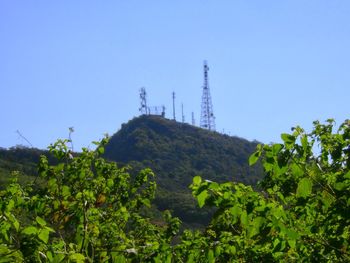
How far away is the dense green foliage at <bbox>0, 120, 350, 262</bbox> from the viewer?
12.3ft

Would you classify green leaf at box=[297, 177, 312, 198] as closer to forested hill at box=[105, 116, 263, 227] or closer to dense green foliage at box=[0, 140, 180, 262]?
dense green foliage at box=[0, 140, 180, 262]

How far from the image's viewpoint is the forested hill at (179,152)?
333ft

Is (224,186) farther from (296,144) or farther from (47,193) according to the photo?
(47,193)

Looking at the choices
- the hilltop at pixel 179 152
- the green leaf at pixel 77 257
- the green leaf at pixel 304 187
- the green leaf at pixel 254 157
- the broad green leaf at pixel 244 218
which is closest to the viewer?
the green leaf at pixel 304 187

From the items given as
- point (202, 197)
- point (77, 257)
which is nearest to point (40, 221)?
point (77, 257)

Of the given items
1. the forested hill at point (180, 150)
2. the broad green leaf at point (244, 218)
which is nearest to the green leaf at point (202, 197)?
the broad green leaf at point (244, 218)

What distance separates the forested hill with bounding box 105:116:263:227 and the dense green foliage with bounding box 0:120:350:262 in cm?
8171

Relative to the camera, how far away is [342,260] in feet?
15.0

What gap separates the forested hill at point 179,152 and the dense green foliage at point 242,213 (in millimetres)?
81714

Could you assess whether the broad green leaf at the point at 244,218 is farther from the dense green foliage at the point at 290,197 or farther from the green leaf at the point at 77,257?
the green leaf at the point at 77,257

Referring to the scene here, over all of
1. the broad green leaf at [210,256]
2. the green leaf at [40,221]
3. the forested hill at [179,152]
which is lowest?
the broad green leaf at [210,256]

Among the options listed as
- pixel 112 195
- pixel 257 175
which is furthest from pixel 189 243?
pixel 257 175

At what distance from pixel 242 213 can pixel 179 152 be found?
114m

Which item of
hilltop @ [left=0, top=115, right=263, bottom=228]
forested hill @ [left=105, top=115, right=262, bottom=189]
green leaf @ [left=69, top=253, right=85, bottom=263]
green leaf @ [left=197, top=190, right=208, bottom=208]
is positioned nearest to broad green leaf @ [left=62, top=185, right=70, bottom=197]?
green leaf @ [left=69, top=253, right=85, bottom=263]
